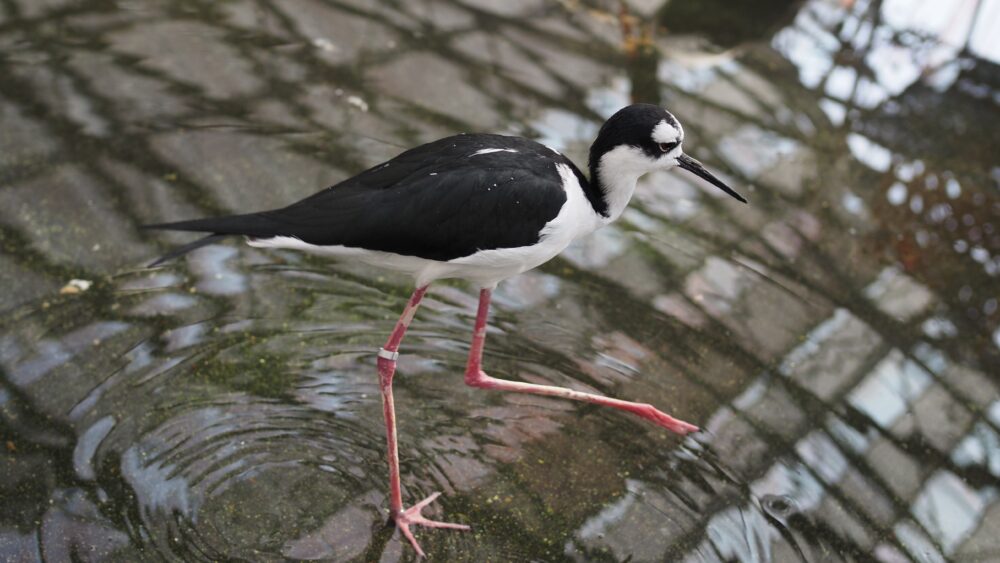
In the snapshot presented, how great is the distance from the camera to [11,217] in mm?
4328

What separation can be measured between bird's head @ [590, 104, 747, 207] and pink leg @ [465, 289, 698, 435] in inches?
24.3

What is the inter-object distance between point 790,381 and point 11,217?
3.10 metres

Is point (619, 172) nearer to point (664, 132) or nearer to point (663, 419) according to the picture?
point (664, 132)

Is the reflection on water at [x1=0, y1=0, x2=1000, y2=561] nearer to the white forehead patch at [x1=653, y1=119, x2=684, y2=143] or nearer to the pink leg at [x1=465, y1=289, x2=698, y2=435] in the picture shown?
the pink leg at [x1=465, y1=289, x2=698, y2=435]

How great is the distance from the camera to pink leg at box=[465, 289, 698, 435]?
3764 mm

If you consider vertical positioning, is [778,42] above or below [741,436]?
above

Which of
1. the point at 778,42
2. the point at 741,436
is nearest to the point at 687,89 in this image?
the point at 778,42

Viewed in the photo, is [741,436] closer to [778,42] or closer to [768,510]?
[768,510]

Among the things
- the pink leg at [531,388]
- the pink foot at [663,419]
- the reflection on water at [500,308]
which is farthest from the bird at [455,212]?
the pink foot at [663,419]

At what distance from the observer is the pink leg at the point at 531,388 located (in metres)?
3.76

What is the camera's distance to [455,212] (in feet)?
10.9

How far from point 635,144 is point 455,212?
613 mm

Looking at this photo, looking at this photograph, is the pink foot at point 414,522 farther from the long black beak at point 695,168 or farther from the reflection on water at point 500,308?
the long black beak at point 695,168

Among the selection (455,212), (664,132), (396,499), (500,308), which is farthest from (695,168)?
(396,499)
